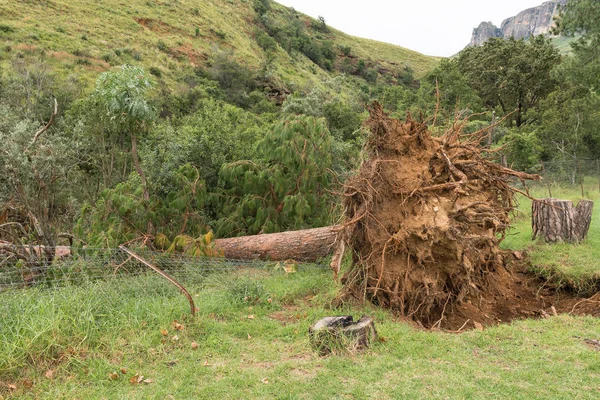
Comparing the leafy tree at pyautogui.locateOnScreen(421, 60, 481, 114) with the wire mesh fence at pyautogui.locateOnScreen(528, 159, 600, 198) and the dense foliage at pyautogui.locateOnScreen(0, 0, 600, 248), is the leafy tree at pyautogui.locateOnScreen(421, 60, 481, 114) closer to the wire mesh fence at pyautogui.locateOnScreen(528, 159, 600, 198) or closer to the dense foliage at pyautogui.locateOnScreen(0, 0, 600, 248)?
the dense foliage at pyautogui.locateOnScreen(0, 0, 600, 248)

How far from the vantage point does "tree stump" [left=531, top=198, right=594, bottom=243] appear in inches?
273

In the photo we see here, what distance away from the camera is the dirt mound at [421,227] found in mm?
5254

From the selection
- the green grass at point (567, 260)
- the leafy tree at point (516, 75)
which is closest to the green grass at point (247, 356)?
the green grass at point (567, 260)

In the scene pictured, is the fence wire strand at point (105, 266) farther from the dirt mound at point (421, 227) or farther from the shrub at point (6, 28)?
the shrub at point (6, 28)

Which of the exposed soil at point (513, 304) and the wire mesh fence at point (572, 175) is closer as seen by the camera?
the exposed soil at point (513, 304)

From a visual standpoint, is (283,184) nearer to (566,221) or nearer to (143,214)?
(143,214)

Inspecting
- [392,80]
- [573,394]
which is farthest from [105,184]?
[392,80]

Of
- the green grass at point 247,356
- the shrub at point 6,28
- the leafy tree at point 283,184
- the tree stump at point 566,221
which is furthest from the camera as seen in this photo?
the shrub at point 6,28

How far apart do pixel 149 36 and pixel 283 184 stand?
36010 mm

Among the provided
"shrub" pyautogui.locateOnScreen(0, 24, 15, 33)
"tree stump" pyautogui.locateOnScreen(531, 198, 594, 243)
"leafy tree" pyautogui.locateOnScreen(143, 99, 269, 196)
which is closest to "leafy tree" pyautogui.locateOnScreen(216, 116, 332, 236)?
"leafy tree" pyautogui.locateOnScreen(143, 99, 269, 196)

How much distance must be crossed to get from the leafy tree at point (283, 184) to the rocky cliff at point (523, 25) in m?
178

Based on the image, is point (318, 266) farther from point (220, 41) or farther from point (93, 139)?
point (220, 41)

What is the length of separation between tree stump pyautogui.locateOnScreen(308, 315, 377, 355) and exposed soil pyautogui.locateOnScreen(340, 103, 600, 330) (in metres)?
1.06

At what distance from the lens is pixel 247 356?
3.98 metres
